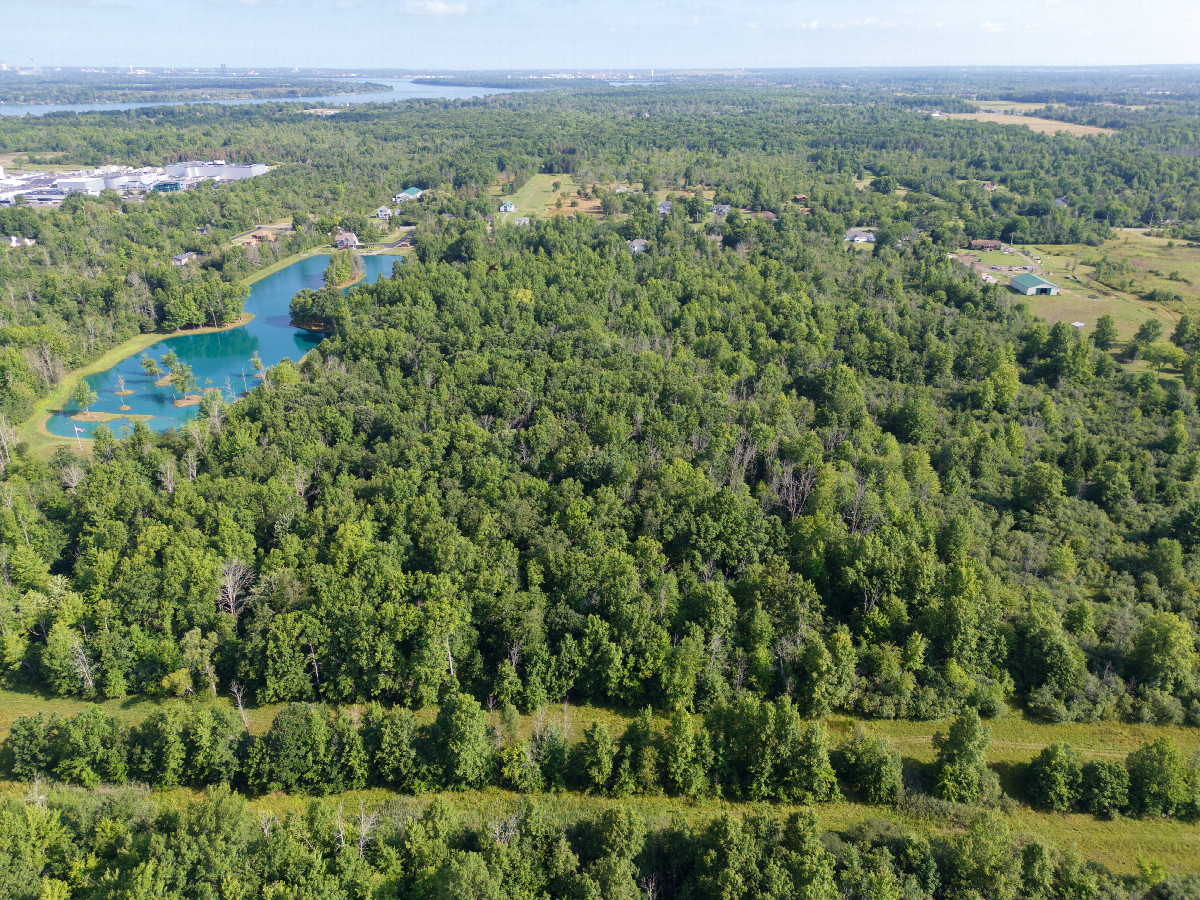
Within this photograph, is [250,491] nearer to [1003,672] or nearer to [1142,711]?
[1003,672]

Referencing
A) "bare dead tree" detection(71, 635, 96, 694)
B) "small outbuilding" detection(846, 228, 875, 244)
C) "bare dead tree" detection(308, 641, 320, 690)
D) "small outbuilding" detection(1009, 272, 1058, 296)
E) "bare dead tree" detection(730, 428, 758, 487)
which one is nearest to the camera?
"bare dead tree" detection(71, 635, 96, 694)

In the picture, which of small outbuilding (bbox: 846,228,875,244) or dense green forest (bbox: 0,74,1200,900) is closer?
dense green forest (bbox: 0,74,1200,900)

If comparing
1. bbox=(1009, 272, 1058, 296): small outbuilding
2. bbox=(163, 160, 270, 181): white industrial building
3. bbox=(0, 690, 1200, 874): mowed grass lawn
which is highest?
bbox=(163, 160, 270, 181): white industrial building

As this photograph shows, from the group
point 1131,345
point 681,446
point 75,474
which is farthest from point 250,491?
point 1131,345

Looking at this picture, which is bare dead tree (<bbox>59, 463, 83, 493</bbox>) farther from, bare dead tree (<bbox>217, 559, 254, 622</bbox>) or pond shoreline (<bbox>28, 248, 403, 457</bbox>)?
bare dead tree (<bbox>217, 559, 254, 622</bbox>)

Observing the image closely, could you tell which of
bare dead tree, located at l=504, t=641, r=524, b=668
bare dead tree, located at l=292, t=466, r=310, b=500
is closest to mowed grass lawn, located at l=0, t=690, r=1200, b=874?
bare dead tree, located at l=504, t=641, r=524, b=668

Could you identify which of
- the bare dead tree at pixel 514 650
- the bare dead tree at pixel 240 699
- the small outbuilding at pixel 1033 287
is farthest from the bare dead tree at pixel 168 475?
the small outbuilding at pixel 1033 287
